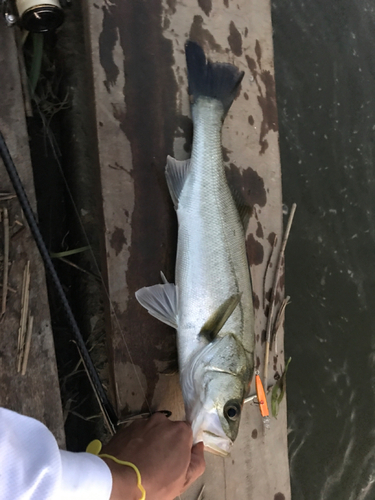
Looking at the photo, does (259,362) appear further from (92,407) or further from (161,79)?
(161,79)

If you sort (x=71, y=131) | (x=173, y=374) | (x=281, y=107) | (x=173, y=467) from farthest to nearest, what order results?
(x=281, y=107) < (x=71, y=131) < (x=173, y=374) < (x=173, y=467)

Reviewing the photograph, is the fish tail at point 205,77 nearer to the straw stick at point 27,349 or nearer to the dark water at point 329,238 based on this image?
the dark water at point 329,238

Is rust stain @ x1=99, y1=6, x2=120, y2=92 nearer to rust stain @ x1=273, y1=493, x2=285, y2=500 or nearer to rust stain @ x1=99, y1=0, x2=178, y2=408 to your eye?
rust stain @ x1=99, y1=0, x2=178, y2=408

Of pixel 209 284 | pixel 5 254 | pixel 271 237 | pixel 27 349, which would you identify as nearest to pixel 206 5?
pixel 271 237

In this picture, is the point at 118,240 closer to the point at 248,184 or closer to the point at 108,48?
the point at 248,184

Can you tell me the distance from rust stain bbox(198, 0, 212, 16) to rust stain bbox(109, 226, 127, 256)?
1223mm

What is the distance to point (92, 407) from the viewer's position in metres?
2.08

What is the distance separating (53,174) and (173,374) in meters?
1.17

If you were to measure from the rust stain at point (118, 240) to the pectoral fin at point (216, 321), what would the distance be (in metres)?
0.52

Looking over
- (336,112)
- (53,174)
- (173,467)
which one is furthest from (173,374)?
(336,112)

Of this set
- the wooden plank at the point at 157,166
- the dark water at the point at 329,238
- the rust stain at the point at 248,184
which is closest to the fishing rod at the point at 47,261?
A: the wooden plank at the point at 157,166

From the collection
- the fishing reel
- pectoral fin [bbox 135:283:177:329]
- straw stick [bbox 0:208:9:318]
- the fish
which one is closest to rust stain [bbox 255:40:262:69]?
the fish

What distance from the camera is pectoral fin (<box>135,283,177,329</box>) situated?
1.69 m

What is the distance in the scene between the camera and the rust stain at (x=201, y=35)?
2.01 meters
